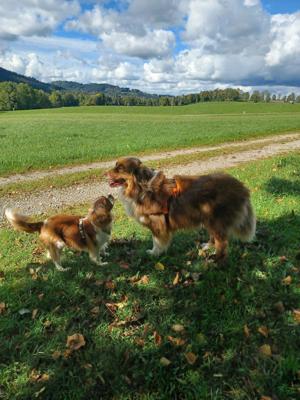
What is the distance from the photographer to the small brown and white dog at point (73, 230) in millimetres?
5484

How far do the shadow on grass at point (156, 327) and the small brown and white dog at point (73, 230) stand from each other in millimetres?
333

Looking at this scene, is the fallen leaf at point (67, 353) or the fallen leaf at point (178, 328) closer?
the fallen leaf at point (67, 353)

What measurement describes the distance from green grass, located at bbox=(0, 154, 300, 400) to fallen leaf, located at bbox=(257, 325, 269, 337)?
35mm

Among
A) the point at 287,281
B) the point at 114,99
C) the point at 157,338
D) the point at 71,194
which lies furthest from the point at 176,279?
the point at 114,99

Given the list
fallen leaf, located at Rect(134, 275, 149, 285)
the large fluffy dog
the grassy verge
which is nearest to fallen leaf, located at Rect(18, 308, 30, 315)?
fallen leaf, located at Rect(134, 275, 149, 285)

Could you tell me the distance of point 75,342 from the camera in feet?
13.2

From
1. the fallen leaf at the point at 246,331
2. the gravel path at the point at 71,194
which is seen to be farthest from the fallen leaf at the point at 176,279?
the gravel path at the point at 71,194

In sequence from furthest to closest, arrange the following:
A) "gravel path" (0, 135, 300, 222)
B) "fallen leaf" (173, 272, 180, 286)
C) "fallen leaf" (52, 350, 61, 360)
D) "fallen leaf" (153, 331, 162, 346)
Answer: "gravel path" (0, 135, 300, 222), "fallen leaf" (173, 272, 180, 286), "fallen leaf" (153, 331, 162, 346), "fallen leaf" (52, 350, 61, 360)

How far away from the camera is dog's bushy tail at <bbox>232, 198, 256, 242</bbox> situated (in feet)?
16.6

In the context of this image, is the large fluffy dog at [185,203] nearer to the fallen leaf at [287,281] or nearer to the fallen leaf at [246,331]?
the fallen leaf at [287,281]

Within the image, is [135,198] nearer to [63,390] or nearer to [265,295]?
[265,295]

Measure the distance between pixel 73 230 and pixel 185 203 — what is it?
1910mm

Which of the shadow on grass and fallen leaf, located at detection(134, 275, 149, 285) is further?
fallen leaf, located at detection(134, 275, 149, 285)

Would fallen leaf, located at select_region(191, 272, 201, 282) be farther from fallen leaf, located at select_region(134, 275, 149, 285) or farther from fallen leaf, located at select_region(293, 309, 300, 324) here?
fallen leaf, located at select_region(293, 309, 300, 324)
